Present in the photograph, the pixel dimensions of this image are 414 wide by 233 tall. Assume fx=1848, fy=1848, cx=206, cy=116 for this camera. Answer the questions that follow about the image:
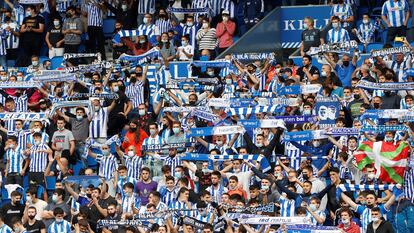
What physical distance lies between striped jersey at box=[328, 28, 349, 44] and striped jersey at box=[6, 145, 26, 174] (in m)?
7.37

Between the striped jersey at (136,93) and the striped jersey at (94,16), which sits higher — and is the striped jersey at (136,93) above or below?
below

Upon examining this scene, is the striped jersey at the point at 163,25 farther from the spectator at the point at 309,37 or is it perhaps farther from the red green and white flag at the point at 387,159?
the red green and white flag at the point at 387,159

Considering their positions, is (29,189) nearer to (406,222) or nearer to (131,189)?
(131,189)

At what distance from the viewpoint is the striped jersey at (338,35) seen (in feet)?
130

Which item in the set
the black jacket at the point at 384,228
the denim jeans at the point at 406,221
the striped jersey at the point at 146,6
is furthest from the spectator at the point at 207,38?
the black jacket at the point at 384,228

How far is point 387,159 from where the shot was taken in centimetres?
3378

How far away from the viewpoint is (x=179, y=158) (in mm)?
35219

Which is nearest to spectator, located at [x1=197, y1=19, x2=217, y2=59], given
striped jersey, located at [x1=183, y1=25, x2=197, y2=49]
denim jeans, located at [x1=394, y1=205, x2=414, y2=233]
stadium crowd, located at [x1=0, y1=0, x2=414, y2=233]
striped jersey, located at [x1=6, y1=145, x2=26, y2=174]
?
stadium crowd, located at [x1=0, y1=0, x2=414, y2=233]

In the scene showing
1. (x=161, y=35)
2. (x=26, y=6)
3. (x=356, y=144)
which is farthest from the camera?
(x=26, y=6)

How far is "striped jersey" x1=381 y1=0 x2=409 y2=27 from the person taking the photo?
131 ft

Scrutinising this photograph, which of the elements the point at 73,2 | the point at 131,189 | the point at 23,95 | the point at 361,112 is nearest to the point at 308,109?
the point at 361,112

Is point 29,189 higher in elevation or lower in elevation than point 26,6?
lower

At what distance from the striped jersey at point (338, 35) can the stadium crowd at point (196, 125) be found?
3 cm

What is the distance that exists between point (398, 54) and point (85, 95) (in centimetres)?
662
